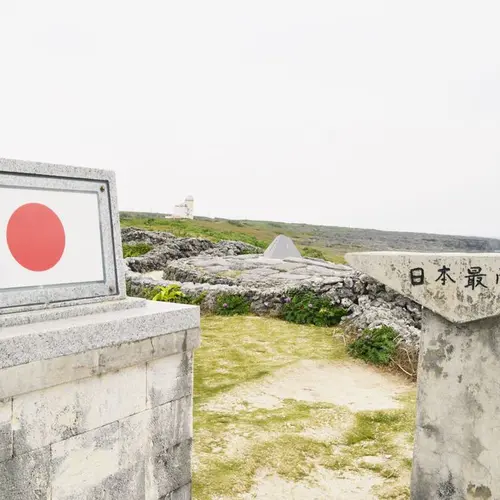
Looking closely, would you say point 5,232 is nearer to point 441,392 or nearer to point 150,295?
point 441,392

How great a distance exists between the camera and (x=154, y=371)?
3344 mm

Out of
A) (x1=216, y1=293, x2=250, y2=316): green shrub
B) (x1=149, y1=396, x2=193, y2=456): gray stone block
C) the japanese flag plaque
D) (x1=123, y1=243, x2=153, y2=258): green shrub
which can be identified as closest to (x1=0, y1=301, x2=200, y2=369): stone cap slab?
the japanese flag plaque

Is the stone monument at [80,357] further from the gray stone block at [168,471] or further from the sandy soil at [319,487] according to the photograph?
the sandy soil at [319,487]

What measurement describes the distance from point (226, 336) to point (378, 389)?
374 cm

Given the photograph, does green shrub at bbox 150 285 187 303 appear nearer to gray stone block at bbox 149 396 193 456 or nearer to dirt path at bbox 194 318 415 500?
dirt path at bbox 194 318 415 500

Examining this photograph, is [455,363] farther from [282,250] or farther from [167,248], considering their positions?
[167,248]

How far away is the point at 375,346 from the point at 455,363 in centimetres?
492

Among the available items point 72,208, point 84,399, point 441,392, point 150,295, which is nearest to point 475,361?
point 441,392

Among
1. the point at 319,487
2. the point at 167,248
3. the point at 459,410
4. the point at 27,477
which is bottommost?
the point at 319,487

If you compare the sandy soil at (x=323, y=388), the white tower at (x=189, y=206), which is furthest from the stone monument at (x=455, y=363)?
the white tower at (x=189, y=206)

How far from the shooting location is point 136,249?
84.4 feet

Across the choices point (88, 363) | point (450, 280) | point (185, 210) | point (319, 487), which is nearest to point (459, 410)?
point (450, 280)

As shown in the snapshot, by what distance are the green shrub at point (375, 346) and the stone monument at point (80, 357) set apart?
551 centimetres

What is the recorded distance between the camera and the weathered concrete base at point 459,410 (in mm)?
3863
